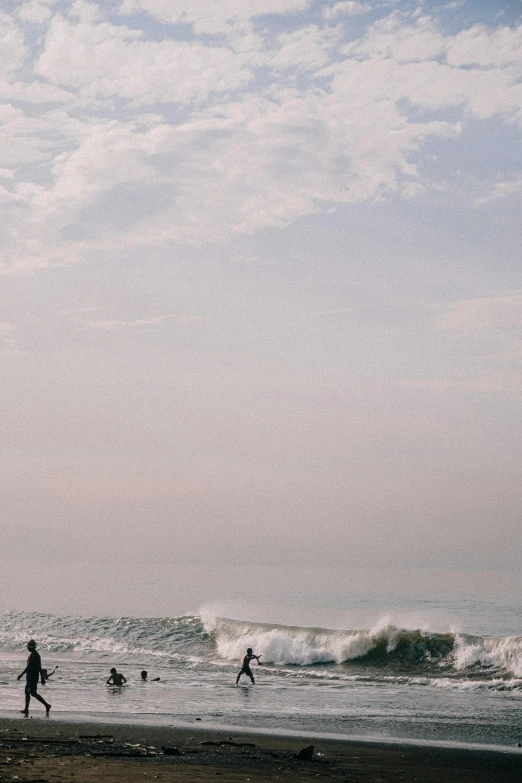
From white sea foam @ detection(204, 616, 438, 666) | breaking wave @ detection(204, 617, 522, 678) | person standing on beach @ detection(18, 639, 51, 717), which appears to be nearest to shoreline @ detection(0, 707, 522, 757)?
person standing on beach @ detection(18, 639, 51, 717)

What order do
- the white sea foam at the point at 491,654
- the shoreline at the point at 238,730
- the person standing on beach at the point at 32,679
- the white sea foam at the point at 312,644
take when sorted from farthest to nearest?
the white sea foam at the point at 312,644, the white sea foam at the point at 491,654, the person standing on beach at the point at 32,679, the shoreline at the point at 238,730

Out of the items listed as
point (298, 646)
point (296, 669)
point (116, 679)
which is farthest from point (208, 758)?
point (298, 646)

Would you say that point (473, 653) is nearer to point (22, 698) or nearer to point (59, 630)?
point (22, 698)

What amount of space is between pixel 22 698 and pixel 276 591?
70990mm

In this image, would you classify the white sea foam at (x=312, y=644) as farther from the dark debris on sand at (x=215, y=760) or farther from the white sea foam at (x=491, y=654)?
the dark debris on sand at (x=215, y=760)

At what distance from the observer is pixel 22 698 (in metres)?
22.2

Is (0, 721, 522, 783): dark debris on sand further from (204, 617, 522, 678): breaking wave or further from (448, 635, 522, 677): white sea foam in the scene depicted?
(204, 617, 522, 678): breaking wave

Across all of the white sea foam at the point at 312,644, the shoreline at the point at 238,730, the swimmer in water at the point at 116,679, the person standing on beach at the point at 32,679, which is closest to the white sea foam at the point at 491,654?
the white sea foam at the point at 312,644

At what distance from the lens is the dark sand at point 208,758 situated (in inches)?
467

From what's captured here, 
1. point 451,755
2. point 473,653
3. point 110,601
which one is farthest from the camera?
point 110,601

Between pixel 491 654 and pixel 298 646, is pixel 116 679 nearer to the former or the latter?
pixel 298 646

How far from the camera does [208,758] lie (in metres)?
13.7

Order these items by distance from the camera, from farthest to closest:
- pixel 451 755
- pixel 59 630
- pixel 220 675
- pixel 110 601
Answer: pixel 110 601, pixel 59 630, pixel 220 675, pixel 451 755

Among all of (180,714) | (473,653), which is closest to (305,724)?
(180,714)
